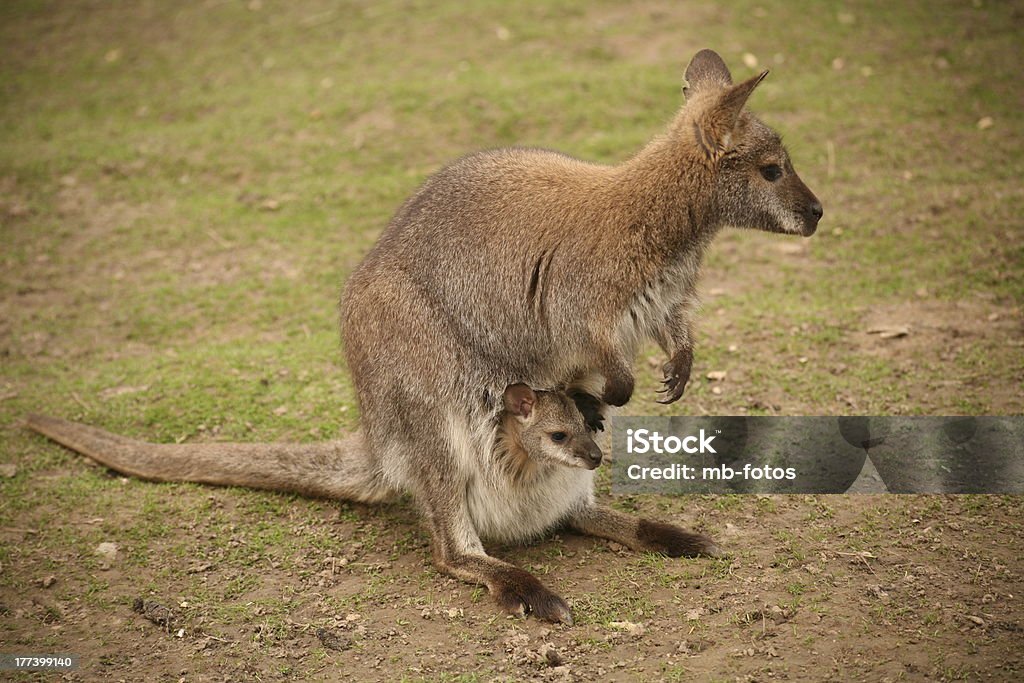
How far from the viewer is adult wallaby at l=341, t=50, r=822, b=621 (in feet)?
12.5

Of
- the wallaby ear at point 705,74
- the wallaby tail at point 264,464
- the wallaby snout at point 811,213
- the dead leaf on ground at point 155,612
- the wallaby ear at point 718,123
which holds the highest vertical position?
the wallaby ear at point 705,74

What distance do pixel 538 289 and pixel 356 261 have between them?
279cm

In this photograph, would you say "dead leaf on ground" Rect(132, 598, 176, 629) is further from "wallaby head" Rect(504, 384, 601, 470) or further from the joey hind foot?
Answer: the joey hind foot

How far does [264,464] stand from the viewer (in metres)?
4.50

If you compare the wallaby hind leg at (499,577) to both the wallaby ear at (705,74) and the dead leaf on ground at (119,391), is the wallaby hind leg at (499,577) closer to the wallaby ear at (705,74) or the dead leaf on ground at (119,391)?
Result: the wallaby ear at (705,74)

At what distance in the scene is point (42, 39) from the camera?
9625 mm

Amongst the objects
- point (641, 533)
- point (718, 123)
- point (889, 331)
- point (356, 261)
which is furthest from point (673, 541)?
point (356, 261)

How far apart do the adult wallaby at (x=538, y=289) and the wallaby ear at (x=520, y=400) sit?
0.08 meters

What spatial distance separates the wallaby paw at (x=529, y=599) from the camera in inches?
146

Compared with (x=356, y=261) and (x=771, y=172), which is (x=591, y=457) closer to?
(x=771, y=172)

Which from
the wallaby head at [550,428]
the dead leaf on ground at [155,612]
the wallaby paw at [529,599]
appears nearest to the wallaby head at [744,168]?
the wallaby head at [550,428]

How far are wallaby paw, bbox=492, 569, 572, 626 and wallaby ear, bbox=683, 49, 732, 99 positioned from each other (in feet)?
6.47

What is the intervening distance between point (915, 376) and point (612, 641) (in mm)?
2348

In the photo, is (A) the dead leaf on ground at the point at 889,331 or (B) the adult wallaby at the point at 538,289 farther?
(A) the dead leaf on ground at the point at 889,331
